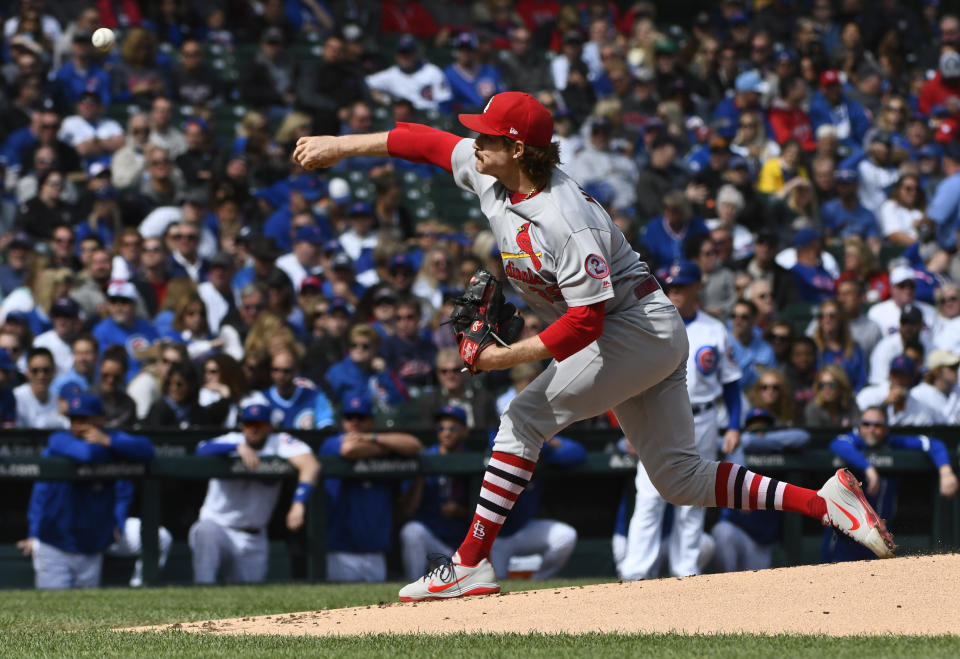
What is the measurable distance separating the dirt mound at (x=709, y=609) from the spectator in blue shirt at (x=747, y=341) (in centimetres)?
497

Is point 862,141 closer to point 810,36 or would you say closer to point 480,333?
point 810,36

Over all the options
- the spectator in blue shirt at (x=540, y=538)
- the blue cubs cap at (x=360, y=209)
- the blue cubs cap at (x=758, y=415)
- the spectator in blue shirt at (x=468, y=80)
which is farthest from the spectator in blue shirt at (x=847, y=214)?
the spectator in blue shirt at (x=540, y=538)

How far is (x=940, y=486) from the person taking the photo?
8.84 metres

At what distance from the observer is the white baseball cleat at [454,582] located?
5242mm

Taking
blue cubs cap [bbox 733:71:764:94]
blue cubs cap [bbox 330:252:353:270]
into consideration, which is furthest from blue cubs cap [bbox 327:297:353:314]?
blue cubs cap [bbox 733:71:764:94]

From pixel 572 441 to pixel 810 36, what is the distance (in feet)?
29.7

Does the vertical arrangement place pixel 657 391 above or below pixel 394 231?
below

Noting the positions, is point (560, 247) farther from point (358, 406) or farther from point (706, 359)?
point (358, 406)

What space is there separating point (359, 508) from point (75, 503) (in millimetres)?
1616

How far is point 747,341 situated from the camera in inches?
409

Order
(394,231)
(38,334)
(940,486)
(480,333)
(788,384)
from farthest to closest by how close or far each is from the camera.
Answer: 1. (394,231)
2. (38,334)
3. (788,384)
4. (940,486)
5. (480,333)

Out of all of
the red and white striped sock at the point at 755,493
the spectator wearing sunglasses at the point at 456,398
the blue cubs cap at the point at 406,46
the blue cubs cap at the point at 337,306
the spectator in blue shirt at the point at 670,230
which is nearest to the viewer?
the red and white striped sock at the point at 755,493

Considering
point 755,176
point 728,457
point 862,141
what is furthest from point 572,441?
point 862,141

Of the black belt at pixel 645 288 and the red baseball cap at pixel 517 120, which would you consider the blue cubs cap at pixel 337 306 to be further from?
the red baseball cap at pixel 517 120
